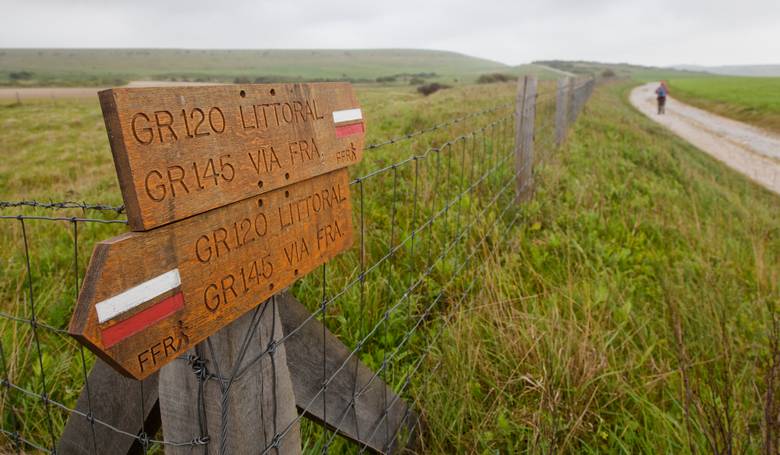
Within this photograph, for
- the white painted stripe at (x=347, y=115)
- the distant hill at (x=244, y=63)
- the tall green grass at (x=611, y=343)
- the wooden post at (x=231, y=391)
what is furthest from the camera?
the distant hill at (x=244, y=63)

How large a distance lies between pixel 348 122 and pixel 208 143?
58 cm

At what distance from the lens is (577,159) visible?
6.47 m

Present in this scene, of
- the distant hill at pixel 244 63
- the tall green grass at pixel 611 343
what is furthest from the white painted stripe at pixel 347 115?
the distant hill at pixel 244 63

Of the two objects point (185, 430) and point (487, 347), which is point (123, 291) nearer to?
point (185, 430)

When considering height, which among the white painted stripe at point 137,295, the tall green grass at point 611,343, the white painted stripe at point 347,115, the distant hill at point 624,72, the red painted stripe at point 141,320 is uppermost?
the white painted stripe at point 347,115

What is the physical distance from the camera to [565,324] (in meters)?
2.63

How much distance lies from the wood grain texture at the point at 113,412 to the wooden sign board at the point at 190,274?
22.5 inches

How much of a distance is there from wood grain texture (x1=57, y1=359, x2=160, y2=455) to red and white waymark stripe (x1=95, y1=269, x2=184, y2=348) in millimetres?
636

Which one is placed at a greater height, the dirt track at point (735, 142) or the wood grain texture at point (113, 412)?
the wood grain texture at point (113, 412)

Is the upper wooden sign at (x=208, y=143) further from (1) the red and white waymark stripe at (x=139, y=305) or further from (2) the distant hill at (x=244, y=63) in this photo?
(2) the distant hill at (x=244, y=63)

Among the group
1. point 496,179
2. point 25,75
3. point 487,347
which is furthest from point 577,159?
point 25,75

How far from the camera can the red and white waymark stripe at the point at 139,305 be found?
0.73 m

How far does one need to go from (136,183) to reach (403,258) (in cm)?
253

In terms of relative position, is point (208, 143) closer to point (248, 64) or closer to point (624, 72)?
point (624, 72)
